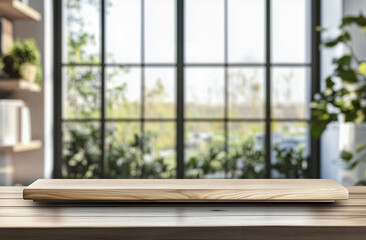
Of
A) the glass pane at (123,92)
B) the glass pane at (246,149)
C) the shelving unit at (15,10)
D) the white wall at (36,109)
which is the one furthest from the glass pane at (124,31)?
the glass pane at (246,149)

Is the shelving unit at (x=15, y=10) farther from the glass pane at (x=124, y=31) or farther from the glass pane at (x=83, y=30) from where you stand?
the glass pane at (x=124, y=31)

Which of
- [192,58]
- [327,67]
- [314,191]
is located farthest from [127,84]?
[314,191]

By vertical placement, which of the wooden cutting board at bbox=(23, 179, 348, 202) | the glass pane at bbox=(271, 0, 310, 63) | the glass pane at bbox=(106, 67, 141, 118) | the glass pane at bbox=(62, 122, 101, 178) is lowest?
the glass pane at bbox=(62, 122, 101, 178)

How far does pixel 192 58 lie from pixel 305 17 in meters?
1.31

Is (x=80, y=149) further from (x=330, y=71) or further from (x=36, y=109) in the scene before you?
(x=330, y=71)

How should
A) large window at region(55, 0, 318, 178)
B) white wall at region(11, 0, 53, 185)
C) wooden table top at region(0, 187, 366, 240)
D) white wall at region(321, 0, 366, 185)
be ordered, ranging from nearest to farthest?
wooden table top at region(0, 187, 366, 240) → white wall at region(321, 0, 366, 185) → white wall at region(11, 0, 53, 185) → large window at region(55, 0, 318, 178)

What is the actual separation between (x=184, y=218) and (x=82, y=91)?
4.23 m

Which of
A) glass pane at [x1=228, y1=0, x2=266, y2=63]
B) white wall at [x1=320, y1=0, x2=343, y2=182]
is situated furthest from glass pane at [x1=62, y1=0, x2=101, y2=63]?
white wall at [x1=320, y1=0, x2=343, y2=182]

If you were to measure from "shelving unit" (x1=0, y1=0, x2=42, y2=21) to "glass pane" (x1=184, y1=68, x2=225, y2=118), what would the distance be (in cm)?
170

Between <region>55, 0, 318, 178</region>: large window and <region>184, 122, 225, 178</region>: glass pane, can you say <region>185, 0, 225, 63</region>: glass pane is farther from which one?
<region>184, 122, 225, 178</region>: glass pane

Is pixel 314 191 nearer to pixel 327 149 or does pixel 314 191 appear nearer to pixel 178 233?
pixel 178 233

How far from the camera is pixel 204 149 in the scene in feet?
15.5

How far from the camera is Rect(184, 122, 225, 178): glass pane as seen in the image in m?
4.69

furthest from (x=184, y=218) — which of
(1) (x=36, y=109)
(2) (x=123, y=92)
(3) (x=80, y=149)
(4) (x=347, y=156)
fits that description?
(3) (x=80, y=149)
